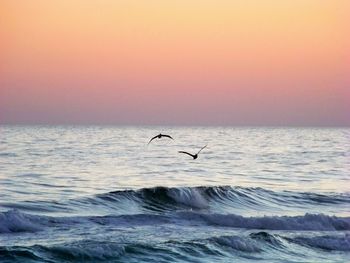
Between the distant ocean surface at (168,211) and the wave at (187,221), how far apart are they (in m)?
0.04

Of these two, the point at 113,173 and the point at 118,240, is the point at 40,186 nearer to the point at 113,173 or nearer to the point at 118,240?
the point at 113,173

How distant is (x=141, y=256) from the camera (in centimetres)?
1970

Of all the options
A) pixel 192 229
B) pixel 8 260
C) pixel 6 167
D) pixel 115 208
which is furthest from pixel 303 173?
pixel 8 260

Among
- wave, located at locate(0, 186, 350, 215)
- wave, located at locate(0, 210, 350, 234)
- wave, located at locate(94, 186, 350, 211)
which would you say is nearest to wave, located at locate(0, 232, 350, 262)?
wave, located at locate(0, 210, 350, 234)

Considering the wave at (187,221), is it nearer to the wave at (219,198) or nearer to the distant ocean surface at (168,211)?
the distant ocean surface at (168,211)

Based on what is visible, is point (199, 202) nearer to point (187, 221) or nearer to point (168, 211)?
point (168, 211)

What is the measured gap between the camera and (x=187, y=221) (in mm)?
26281

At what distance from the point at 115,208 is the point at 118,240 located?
922cm

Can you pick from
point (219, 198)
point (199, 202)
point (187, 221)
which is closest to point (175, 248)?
point (187, 221)

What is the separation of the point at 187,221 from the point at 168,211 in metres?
4.11

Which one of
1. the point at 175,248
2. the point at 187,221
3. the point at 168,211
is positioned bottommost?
the point at 168,211

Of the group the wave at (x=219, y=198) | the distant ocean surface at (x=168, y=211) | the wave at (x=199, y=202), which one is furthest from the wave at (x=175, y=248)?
the wave at (x=219, y=198)

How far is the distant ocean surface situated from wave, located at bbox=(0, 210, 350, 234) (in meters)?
0.04

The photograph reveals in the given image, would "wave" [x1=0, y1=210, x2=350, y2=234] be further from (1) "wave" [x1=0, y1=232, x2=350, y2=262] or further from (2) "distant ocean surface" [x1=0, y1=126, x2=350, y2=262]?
(1) "wave" [x1=0, y1=232, x2=350, y2=262]
